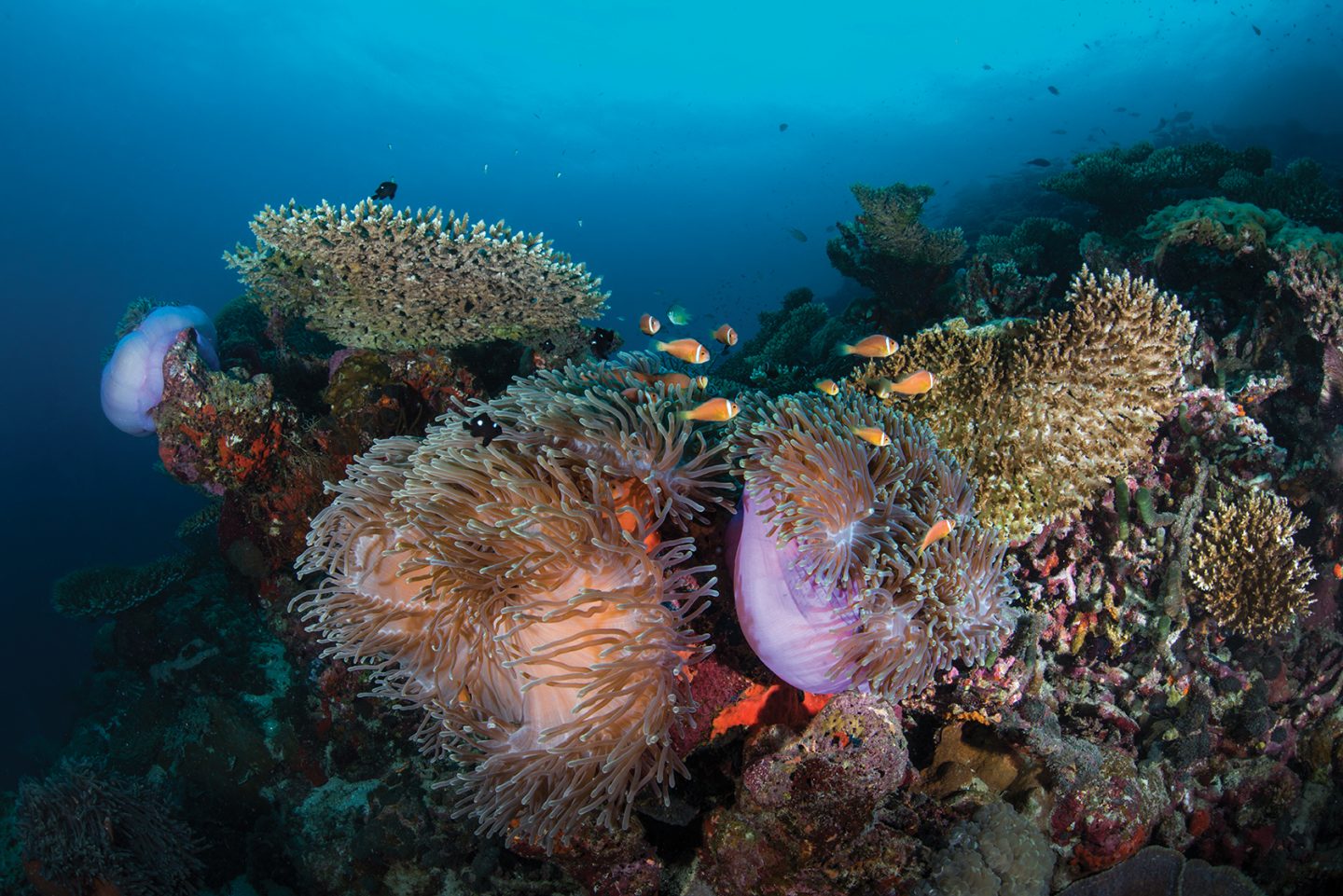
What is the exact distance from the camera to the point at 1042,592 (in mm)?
3732

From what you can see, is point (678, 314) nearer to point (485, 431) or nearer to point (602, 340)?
point (602, 340)

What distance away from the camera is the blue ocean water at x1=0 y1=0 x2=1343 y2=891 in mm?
51750

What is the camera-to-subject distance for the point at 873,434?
8.73ft

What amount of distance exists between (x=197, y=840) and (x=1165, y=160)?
1556cm

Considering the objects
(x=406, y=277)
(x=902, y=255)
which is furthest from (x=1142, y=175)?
(x=406, y=277)

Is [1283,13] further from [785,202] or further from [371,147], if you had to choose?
[371,147]

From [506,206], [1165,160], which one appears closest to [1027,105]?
[506,206]

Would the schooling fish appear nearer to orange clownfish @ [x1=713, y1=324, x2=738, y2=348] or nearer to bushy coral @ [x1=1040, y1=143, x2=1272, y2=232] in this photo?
orange clownfish @ [x1=713, y1=324, x2=738, y2=348]

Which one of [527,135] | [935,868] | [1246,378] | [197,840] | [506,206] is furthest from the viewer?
[506,206]

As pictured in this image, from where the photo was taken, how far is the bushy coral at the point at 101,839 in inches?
192

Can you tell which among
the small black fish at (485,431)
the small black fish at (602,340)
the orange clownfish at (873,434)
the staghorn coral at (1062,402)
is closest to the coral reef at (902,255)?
the staghorn coral at (1062,402)

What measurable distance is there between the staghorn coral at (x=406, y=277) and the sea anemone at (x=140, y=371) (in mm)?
830

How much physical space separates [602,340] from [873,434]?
11.4ft

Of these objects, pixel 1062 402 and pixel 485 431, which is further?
pixel 1062 402
